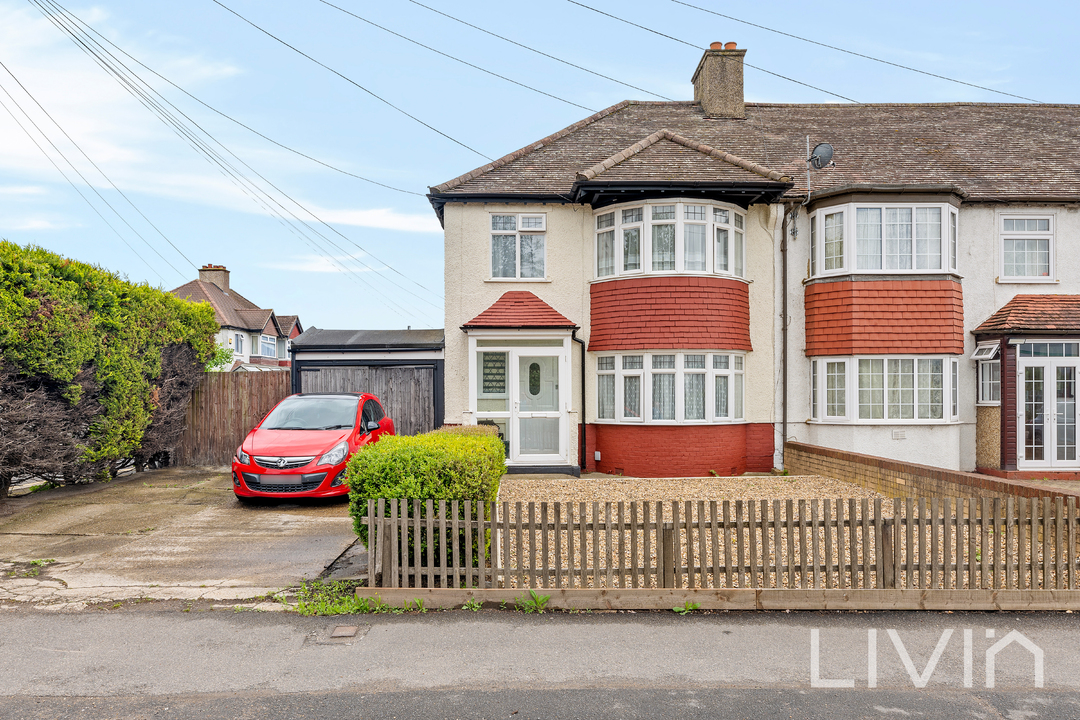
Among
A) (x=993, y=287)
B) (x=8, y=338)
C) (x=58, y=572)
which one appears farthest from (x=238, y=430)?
(x=993, y=287)

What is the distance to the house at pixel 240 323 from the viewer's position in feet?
143

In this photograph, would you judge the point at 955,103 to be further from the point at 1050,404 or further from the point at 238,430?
the point at 238,430

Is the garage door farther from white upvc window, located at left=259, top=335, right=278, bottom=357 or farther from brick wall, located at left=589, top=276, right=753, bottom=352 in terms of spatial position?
white upvc window, located at left=259, top=335, right=278, bottom=357

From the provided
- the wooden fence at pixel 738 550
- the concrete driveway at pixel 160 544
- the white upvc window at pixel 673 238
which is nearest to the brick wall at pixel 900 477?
the wooden fence at pixel 738 550

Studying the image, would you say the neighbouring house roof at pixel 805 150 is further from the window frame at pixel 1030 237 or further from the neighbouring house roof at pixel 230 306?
the neighbouring house roof at pixel 230 306

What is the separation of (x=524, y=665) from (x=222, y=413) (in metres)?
12.0

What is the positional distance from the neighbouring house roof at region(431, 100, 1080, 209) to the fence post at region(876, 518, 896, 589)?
8.63 metres

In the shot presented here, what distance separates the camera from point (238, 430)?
14281mm

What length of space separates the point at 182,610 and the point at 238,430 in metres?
9.50

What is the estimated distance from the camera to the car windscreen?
36.1ft

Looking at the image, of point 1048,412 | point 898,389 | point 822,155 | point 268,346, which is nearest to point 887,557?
point 898,389

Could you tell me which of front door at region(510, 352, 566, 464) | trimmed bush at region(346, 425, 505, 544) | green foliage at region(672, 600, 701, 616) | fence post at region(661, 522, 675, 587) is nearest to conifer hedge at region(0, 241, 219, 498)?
trimmed bush at region(346, 425, 505, 544)

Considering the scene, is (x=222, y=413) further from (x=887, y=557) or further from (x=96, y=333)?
(x=887, y=557)

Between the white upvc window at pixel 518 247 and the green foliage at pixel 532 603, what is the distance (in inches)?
365
